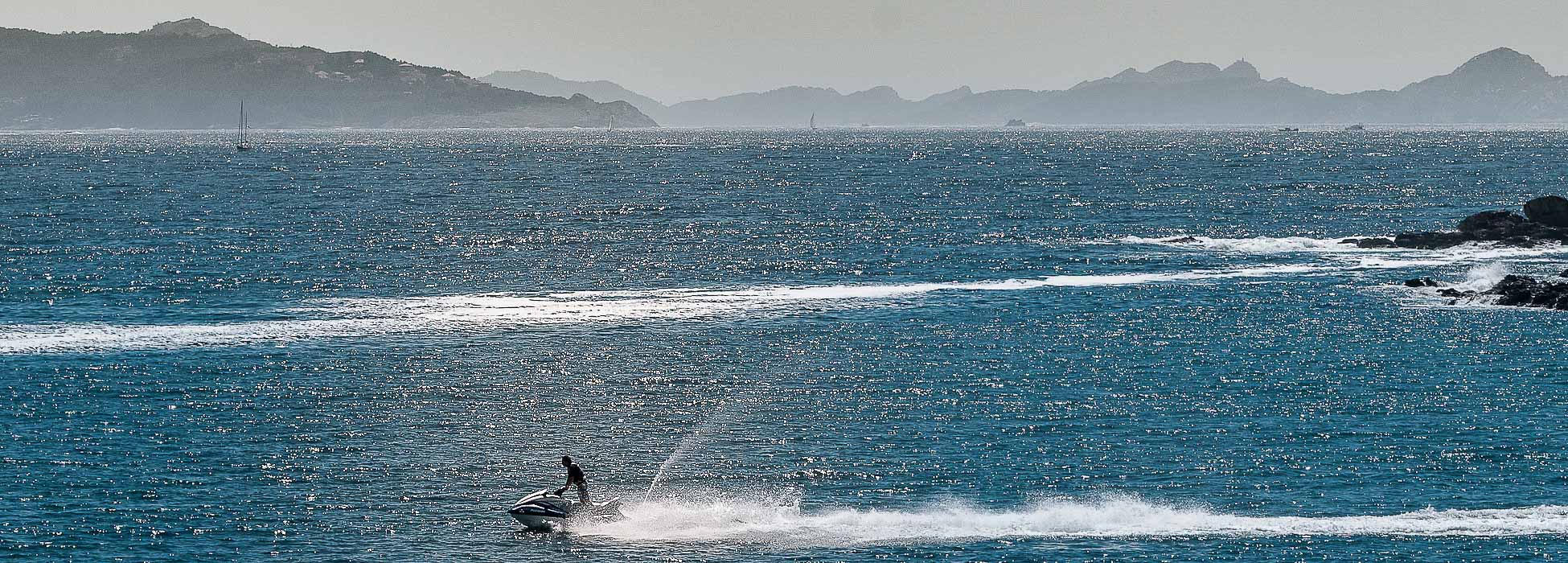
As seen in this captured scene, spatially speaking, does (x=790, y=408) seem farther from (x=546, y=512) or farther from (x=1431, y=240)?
(x=1431, y=240)

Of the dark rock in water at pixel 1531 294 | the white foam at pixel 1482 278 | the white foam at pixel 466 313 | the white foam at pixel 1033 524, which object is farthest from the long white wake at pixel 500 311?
the white foam at pixel 1033 524

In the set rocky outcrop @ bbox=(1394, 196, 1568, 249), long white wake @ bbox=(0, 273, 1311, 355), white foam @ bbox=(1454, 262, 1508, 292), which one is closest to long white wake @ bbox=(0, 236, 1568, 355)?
long white wake @ bbox=(0, 273, 1311, 355)

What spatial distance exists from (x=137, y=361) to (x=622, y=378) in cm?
2366

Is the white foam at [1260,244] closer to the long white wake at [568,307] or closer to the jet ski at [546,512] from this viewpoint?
the long white wake at [568,307]

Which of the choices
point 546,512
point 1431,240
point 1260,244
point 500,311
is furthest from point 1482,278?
point 546,512

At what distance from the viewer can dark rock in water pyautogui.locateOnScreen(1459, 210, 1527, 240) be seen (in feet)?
442

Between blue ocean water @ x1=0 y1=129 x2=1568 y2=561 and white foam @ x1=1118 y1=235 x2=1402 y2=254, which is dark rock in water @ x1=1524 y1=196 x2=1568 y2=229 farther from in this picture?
white foam @ x1=1118 y1=235 x2=1402 y2=254

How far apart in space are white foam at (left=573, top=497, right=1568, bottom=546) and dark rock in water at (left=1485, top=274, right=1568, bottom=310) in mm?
49030

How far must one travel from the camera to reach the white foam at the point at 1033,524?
→ 4969 centimetres

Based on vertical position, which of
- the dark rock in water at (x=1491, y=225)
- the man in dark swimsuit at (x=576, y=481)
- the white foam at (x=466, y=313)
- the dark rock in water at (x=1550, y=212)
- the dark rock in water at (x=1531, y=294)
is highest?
the dark rock in water at (x=1550, y=212)

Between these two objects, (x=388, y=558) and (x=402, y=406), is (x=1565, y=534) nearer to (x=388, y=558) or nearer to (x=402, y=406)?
(x=388, y=558)

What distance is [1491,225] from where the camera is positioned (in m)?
138

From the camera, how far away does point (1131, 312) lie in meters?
97.0

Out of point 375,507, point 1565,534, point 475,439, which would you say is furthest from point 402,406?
point 1565,534
